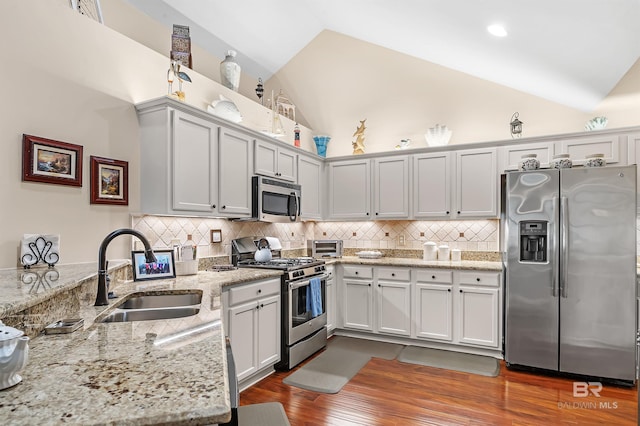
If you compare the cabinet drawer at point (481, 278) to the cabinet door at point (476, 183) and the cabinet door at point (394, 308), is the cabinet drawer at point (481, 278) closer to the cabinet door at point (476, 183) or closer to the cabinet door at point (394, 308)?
the cabinet door at point (394, 308)

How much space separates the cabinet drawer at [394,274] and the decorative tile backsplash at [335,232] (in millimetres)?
712

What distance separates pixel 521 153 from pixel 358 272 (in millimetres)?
2200

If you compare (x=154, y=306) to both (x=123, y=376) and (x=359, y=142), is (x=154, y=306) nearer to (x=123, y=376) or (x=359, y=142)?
(x=123, y=376)

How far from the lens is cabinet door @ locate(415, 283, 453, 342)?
3.88m

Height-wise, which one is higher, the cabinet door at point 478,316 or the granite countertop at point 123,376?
the granite countertop at point 123,376

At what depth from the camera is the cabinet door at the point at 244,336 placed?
278cm

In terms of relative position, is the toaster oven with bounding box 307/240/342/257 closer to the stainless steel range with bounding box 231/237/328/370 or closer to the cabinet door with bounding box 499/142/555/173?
the stainless steel range with bounding box 231/237/328/370

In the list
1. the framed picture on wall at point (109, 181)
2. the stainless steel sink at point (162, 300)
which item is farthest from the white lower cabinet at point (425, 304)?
the framed picture on wall at point (109, 181)

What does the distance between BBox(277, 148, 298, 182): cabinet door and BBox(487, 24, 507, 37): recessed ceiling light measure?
227cm

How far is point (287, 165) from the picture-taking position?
13.8ft

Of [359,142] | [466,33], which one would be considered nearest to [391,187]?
[359,142]

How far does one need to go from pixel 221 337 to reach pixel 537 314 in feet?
10.3

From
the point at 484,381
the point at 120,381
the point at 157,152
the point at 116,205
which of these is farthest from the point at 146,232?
the point at 484,381

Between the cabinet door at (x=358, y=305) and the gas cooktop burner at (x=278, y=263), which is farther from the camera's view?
the cabinet door at (x=358, y=305)
